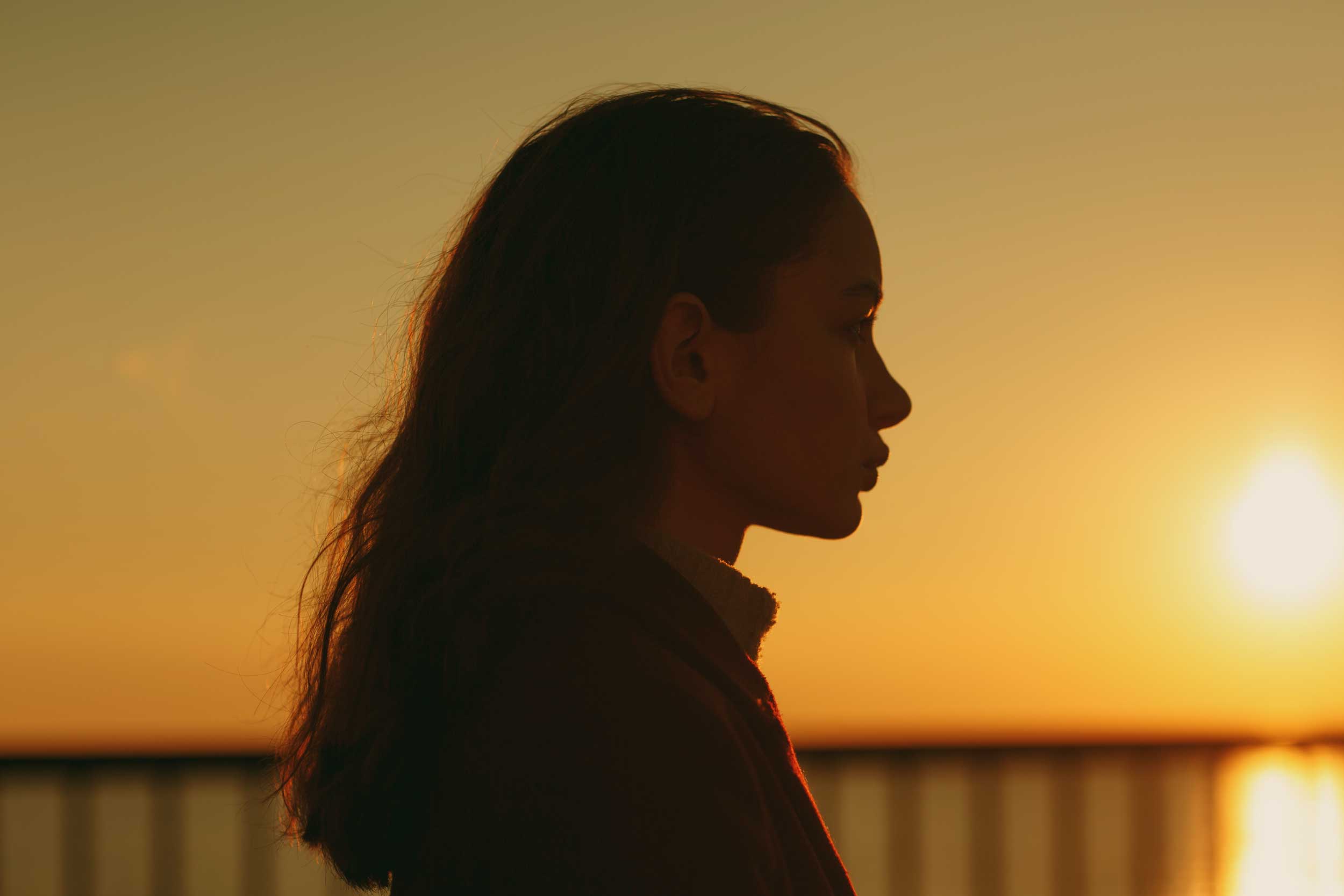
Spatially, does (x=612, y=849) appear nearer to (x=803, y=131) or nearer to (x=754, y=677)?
(x=754, y=677)

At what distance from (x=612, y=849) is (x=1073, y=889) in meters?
4.55

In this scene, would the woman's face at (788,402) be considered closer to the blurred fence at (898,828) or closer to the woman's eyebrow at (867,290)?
the woman's eyebrow at (867,290)

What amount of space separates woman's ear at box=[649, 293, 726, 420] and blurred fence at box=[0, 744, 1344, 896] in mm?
3212

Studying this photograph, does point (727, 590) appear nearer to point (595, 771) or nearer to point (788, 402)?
point (788, 402)

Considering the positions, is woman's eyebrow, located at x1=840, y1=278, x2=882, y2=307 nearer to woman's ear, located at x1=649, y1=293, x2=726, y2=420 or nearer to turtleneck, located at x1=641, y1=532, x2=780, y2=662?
woman's ear, located at x1=649, y1=293, x2=726, y2=420

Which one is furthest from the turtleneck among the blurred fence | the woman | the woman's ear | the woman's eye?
the blurred fence

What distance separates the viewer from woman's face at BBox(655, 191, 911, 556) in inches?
52.7

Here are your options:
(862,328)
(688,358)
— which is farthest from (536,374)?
(862,328)

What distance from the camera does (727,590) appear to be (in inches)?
53.0

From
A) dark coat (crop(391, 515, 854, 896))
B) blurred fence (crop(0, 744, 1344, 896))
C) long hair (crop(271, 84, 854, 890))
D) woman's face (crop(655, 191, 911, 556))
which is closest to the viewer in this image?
dark coat (crop(391, 515, 854, 896))

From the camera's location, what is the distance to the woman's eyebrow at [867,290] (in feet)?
4.67

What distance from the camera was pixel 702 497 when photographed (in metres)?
1.37

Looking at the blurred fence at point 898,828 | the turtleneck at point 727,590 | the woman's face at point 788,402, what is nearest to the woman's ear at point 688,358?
the woman's face at point 788,402

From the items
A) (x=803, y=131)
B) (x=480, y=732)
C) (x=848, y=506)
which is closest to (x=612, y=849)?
(x=480, y=732)
